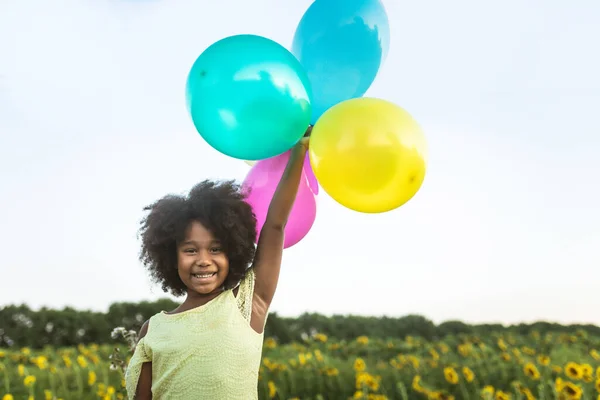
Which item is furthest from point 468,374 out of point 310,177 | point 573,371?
point 310,177

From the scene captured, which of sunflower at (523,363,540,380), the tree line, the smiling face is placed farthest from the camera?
the tree line

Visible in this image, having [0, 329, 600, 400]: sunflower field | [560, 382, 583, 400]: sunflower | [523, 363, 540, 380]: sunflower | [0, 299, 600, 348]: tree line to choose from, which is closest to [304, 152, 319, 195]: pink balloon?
[0, 329, 600, 400]: sunflower field

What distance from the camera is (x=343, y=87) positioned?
2570 millimetres

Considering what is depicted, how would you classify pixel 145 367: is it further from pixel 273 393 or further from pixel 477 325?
pixel 477 325

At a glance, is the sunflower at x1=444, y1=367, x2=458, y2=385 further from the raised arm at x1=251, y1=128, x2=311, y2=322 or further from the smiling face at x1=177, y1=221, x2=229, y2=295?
the smiling face at x1=177, y1=221, x2=229, y2=295

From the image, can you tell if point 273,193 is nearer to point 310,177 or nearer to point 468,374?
point 310,177

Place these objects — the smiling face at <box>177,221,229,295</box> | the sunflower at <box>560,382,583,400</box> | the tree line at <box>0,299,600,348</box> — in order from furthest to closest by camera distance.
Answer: the tree line at <box>0,299,600,348</box>, the sunflower at <box>560,382,583,400</box>, the smiling face at <box>177,221,229,295</box>

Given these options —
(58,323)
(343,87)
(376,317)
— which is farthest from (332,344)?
(343,87)

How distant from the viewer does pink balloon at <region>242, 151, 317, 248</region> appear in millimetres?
2461

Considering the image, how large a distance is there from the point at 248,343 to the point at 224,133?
669 mm

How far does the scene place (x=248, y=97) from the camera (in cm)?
207

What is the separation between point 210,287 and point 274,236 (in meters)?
0.28

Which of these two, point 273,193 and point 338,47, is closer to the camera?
point 273,193

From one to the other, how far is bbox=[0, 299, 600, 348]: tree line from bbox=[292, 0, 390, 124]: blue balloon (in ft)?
19.7
